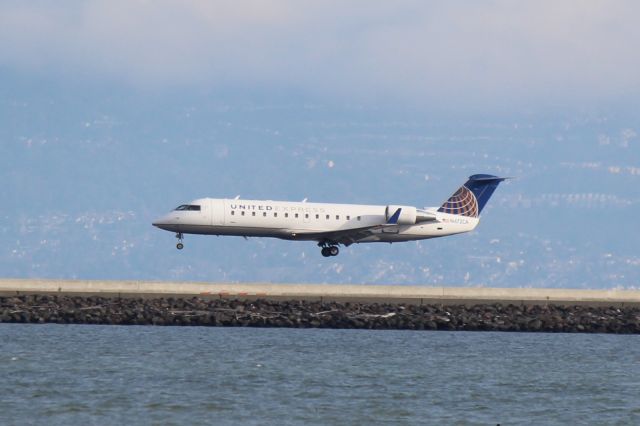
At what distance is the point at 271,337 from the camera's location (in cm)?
4912

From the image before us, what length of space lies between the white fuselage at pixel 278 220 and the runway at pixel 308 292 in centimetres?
997

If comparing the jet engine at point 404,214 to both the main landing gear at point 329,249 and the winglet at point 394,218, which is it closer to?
the winglet at point 394,218

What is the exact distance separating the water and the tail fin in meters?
21.0

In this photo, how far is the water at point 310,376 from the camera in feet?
116

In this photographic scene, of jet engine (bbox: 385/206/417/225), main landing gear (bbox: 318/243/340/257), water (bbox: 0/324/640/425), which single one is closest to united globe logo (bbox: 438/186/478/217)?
jet engine (bbox: 385/206/417/225)

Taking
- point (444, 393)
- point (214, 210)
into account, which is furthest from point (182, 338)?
point (214, 210)

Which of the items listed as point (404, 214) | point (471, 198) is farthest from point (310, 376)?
point (471, 198)

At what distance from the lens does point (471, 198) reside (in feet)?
241

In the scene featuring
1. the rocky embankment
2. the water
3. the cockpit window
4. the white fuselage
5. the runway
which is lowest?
the water

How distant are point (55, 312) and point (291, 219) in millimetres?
17772

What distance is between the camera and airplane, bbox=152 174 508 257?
2596 inches

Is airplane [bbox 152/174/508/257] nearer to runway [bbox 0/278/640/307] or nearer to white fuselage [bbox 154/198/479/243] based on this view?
white fuselage [bbox 154/198/479/243]

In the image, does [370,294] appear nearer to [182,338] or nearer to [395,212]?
[182,338]

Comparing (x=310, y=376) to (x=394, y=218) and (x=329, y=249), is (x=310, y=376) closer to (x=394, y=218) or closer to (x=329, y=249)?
(x=394, y=218)
